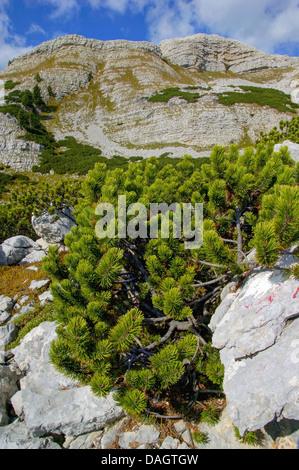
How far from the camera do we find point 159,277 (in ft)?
9.34

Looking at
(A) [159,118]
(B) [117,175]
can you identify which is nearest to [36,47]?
(A) [159,118]

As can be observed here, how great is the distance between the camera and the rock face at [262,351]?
2127 mm

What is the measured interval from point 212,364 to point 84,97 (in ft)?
199

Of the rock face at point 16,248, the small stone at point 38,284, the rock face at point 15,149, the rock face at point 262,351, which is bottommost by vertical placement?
the small stone at point 38,284

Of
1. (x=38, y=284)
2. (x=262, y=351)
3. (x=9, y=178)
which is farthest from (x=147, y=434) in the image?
(x=9, y=178)

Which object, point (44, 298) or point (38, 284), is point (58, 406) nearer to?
point (44, 298)

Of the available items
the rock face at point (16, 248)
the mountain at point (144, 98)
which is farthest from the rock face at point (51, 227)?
the mountain at point (144, 98)

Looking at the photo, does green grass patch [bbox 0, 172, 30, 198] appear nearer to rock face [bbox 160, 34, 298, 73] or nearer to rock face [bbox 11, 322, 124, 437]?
rock face [bbox 11, 322, 124, 437]

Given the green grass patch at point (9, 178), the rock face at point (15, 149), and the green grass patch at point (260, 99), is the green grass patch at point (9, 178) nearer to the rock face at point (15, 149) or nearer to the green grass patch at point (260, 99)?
the rock face at point (15, 149)

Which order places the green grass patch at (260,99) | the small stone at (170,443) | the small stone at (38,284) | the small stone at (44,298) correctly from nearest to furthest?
the small stone at (170,443) < the small stone at (44,298) < the small stone at (38,284) < the green grass patch at (260,99)

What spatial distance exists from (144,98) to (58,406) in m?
49.2

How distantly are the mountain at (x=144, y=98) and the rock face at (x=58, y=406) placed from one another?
30258 mm

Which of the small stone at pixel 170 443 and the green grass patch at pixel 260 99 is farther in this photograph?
the green grass patch at pixel 260 99
